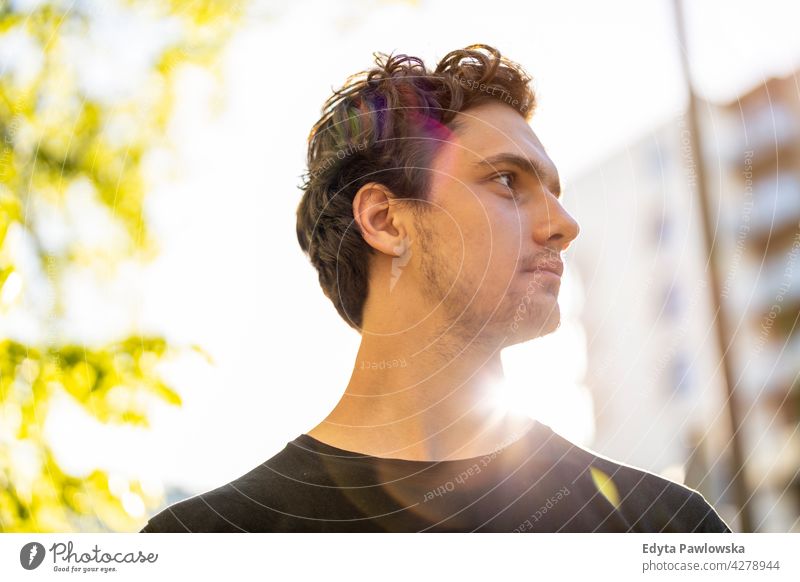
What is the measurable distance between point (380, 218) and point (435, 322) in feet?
0.55

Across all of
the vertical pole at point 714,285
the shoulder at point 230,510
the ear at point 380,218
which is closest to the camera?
the shoulder at point 230,510

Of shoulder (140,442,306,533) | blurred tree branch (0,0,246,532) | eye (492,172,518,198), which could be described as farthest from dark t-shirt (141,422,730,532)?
eye (492,172,518,198)

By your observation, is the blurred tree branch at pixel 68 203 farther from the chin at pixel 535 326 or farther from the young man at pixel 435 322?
the chin at pixel 535 326

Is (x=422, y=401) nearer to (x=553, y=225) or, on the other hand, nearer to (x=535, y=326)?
(x=535, y=326)

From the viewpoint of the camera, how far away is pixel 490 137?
3.37ft

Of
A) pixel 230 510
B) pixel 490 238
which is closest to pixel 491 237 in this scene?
pixel 490 238

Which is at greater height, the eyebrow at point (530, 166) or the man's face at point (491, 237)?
the eyebrow at point (530, 166)

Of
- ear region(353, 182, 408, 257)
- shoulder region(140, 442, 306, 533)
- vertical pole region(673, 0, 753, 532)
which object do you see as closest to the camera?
shoulder region(140, 442, 306, 533)

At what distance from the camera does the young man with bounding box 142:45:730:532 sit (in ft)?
3.09

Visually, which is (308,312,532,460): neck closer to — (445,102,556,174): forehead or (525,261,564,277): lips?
(525,261,564,277): lips

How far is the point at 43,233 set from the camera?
3.31 ft

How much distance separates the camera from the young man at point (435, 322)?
0.94 meters

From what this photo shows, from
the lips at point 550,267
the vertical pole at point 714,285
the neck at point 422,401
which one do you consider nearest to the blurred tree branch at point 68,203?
the neck at point 422,401
